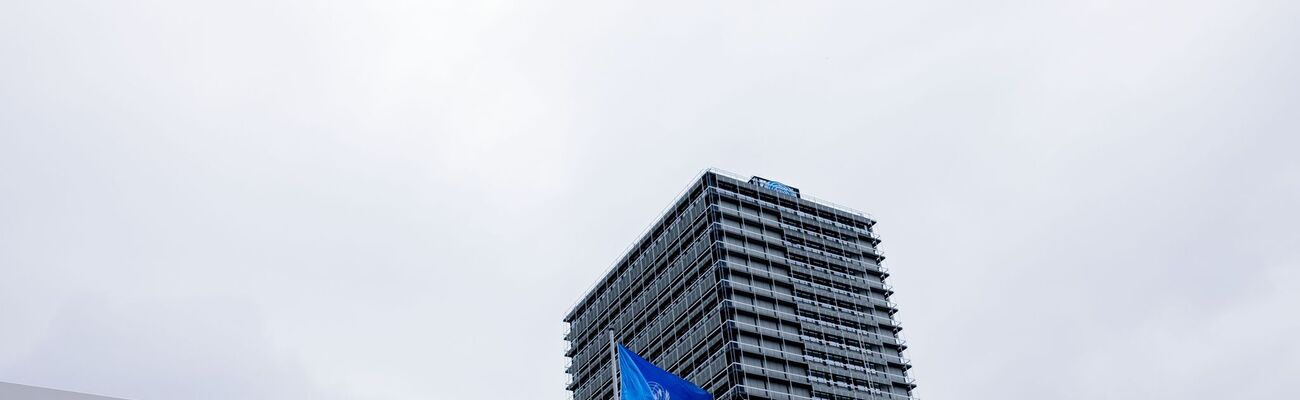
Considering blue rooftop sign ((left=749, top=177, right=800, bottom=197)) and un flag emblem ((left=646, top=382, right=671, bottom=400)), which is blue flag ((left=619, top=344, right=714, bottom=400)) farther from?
blue rooftop sign ((left=749, top=177, right=800, bottom=197))

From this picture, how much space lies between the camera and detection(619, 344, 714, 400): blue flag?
40719 millimetres

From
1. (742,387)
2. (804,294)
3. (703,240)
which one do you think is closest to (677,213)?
(703,240)

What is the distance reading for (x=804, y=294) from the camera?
16675 cm

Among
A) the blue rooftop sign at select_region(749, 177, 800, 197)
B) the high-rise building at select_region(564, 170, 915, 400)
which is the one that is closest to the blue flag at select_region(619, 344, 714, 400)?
the high-rise building at select_region(564, 170, 915, 400)


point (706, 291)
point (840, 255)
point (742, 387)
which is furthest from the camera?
point (840, 255)

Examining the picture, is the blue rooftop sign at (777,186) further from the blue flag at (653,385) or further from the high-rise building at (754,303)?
the blue flag at (653,385)

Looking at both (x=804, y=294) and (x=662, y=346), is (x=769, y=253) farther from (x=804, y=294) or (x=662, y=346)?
(x=662, y=346)

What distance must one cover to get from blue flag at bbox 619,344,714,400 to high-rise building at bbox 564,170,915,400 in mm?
108179

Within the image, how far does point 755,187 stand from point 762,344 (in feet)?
99.0

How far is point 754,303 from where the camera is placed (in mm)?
160625

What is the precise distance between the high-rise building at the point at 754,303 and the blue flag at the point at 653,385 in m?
108

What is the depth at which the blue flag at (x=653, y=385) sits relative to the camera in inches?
1603

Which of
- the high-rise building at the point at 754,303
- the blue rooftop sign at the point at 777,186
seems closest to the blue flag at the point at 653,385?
the high-rise building at the point at 754,303

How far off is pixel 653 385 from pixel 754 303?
395 ft
